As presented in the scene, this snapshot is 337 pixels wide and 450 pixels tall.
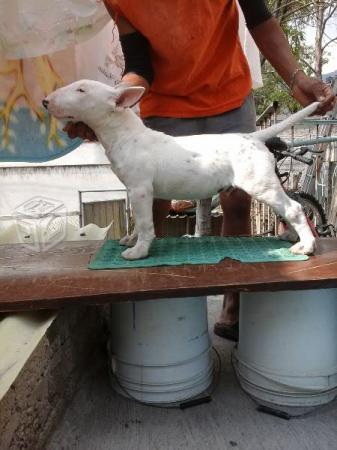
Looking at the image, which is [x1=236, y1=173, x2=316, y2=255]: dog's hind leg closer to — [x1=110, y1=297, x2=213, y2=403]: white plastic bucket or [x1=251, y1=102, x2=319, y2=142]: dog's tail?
[x1=251, y1=102, x2=319, y2=142]: dog's tail

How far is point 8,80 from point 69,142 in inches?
16.5

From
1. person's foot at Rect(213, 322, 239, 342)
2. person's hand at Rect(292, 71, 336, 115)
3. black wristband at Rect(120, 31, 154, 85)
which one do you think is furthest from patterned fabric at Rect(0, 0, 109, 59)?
person's foot at Rect(213, 322, 239, 342)

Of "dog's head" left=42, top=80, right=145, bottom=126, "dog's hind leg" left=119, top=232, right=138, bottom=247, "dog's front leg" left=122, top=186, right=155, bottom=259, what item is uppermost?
"dog's head" left=42, top=80, right=145, bottom=126

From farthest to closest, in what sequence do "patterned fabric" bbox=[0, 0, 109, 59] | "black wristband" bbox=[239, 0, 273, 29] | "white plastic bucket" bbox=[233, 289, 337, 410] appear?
1. "patterned fabric" bbox=[0, 0, 109, 59]
2. "black wristband" bbox=[239, 0, 273, 29]
3. "white plastic bucket" bbox=[233, 289, 337, 410]

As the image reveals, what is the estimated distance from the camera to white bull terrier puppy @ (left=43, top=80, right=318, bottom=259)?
1405 mm

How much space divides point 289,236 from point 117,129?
77 cm

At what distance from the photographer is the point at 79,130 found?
1518 millimetres

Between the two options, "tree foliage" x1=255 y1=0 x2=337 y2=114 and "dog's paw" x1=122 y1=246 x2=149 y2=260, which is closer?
"dog's paw" x1=122 y1=246 x2=149 y2=260

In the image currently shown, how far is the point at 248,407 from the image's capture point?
1366 millimetres

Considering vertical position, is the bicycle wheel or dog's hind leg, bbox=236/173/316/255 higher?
dog's hind leg, bbox=236/173/316/255

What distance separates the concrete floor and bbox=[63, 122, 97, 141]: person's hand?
854 mm

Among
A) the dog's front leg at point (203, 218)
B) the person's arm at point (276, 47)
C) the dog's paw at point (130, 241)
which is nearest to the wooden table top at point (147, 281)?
the dog's paw at point (130, 241)

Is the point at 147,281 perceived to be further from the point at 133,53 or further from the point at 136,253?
the point at 133,53

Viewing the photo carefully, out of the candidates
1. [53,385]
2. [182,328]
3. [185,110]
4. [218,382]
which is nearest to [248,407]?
[218,382]
